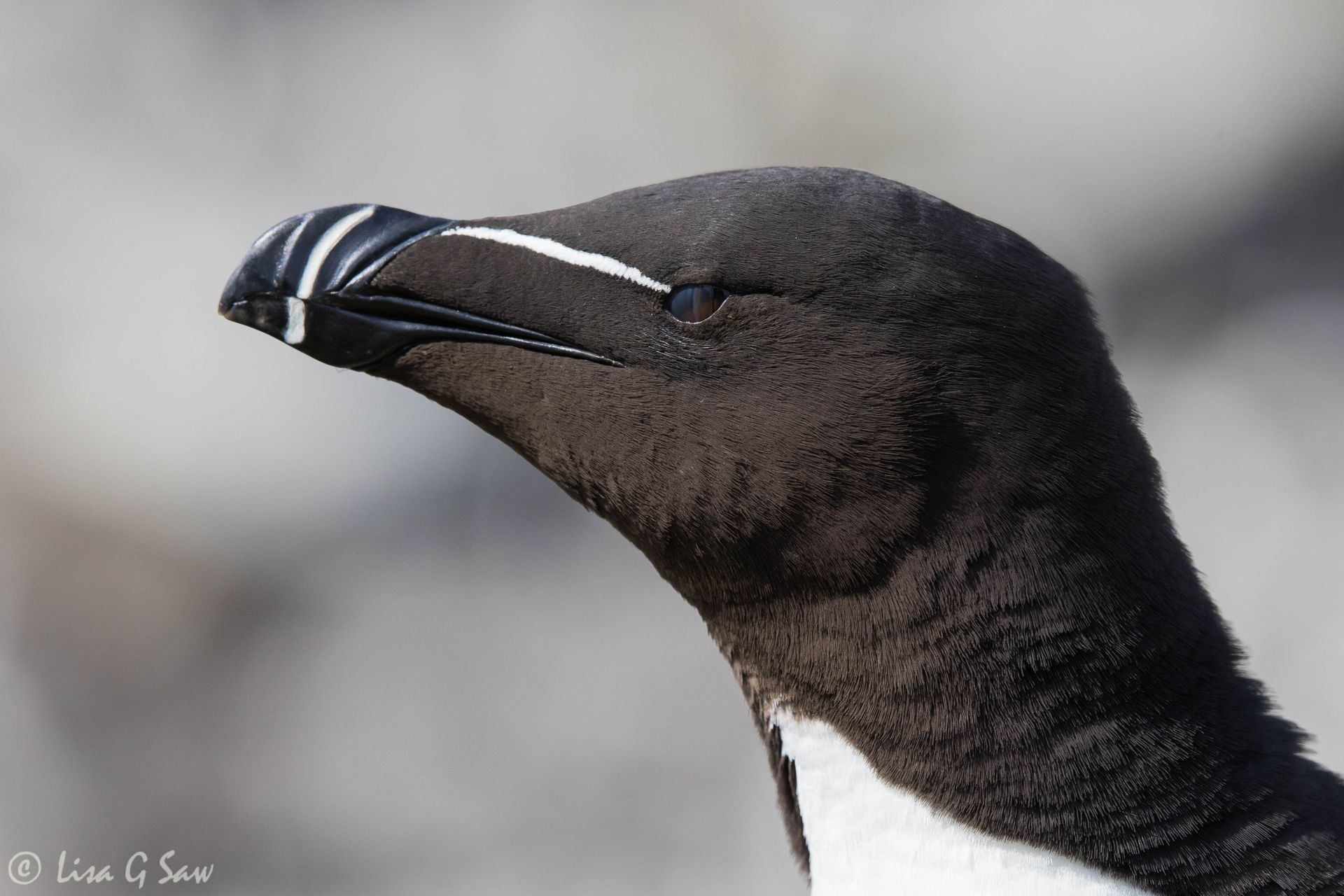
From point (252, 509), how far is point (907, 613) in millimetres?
5223

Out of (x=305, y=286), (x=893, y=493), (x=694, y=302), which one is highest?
(x=694, y=302)

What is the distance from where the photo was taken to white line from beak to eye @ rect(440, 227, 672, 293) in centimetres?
244

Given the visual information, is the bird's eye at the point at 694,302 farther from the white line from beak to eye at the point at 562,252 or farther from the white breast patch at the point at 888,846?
the white breast patch at the point at 888,846

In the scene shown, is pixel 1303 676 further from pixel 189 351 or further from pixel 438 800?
pixel 189 351

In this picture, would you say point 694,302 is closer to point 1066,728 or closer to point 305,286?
point 305,286

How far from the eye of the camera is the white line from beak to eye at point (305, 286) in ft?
8.33

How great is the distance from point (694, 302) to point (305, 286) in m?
0.73

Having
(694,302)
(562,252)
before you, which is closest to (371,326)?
(562,252)

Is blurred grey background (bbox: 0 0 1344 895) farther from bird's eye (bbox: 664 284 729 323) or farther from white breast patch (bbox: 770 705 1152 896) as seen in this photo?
bird's eye (bbox: 664 284 729 323)

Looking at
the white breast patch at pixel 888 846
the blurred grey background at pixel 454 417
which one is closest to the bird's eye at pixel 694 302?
the white breast patch at pixel 888 846

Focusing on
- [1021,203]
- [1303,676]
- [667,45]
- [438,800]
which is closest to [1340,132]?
[1021,203]

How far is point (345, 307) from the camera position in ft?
8.32

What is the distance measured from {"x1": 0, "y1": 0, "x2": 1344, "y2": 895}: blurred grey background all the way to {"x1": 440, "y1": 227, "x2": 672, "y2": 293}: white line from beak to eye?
14.6 ft

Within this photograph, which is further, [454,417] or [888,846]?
[454,417]
